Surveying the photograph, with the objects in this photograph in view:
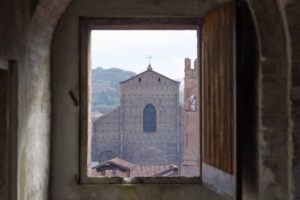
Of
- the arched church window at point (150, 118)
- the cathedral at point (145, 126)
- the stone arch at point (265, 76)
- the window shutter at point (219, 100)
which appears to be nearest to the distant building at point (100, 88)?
the cathedral at point (145, 126)

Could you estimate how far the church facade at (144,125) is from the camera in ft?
111

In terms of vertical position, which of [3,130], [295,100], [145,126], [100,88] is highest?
[100,88]

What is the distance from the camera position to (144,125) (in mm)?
34375

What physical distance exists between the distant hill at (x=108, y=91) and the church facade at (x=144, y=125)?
5623 mm

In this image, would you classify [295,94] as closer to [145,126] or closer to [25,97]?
[25,97]

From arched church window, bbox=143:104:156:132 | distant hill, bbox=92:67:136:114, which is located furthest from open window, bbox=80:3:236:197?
distant hill, bbox=92:67:136:114

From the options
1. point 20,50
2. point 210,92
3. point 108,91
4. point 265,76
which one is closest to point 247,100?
point 265,76

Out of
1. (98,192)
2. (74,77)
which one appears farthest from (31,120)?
(98,192)

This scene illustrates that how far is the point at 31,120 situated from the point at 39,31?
2.70 ft

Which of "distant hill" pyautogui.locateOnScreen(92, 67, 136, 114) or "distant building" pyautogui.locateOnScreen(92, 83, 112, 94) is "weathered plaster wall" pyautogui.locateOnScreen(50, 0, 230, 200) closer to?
"distant hill" pyautogui.locateOnScreen(92, 67, 136, 114)

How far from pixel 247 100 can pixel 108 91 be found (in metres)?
40.5

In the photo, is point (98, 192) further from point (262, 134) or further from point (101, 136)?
point (101, 136)

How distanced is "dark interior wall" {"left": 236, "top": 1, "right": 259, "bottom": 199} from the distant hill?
38099 mm

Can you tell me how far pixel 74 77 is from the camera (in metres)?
3.66
